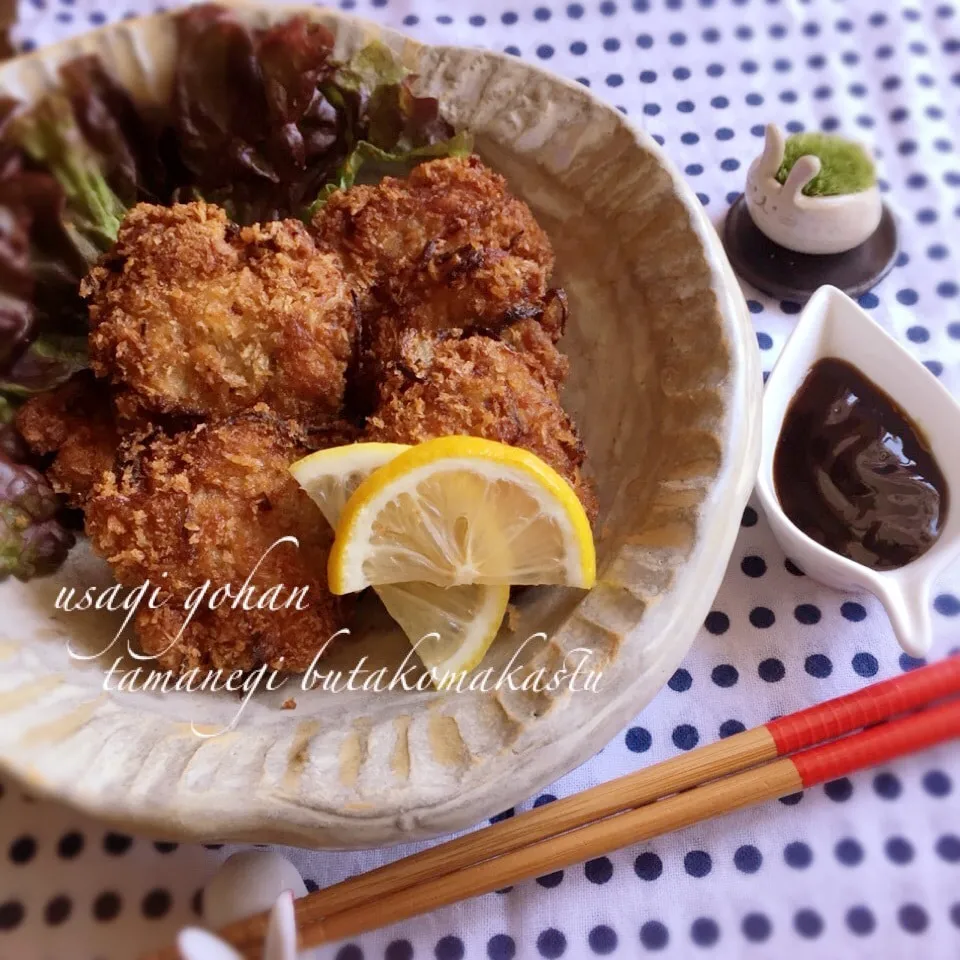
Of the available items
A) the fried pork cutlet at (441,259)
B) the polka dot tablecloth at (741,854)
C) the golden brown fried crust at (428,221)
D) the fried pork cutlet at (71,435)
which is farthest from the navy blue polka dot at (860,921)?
the fried pork cutlet at (71,435)

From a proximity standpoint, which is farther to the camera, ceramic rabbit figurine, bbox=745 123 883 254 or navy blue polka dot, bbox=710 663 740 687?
ceramic rabbit figurine, bbox=745 123 883 254

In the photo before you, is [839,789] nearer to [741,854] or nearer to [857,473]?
[741,854]

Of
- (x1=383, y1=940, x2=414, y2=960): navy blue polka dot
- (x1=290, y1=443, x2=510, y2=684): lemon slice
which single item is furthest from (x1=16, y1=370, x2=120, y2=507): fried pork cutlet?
(x1=383, y1=940, x2=414, y2=960): navy blue polka dot

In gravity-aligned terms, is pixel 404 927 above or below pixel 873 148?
below

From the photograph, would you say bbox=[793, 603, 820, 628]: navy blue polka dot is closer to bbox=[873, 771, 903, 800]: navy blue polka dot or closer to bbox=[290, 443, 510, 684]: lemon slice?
bbox=[873, 771, 903, 800]: navy blue polka dot

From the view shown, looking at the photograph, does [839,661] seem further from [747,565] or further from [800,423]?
[800,423]

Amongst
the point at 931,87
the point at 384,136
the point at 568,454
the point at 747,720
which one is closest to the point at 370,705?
the point at 568,454
